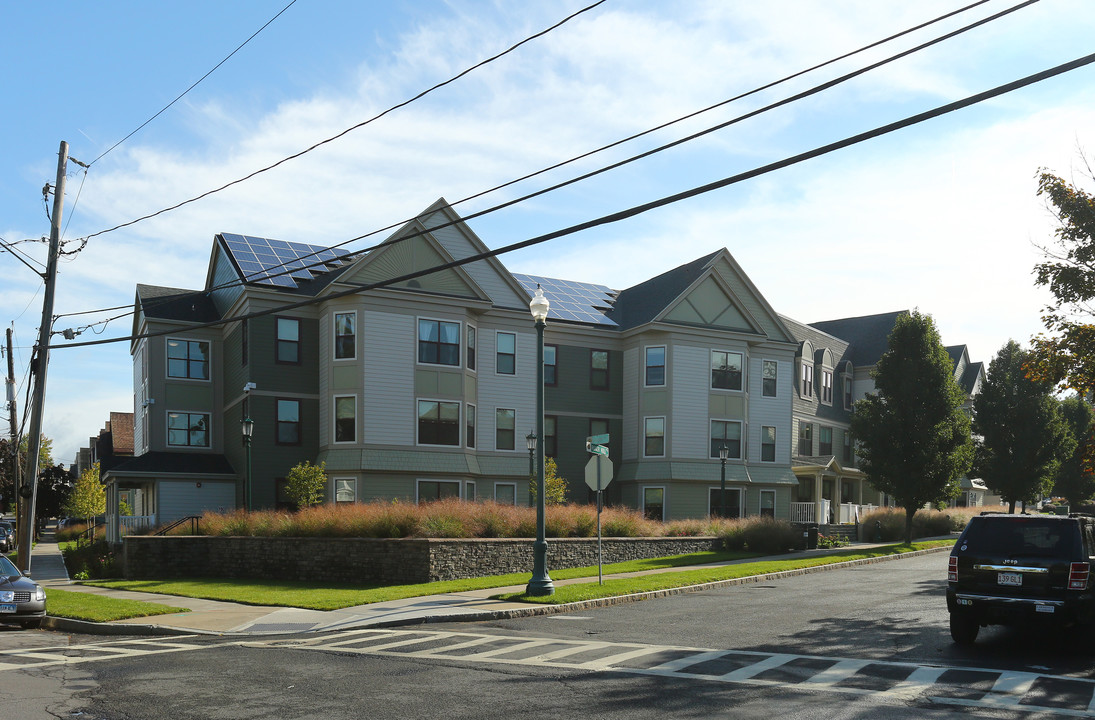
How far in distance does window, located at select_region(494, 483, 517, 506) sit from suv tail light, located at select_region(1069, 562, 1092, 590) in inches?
1009

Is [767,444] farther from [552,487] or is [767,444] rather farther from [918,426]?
[552,487]

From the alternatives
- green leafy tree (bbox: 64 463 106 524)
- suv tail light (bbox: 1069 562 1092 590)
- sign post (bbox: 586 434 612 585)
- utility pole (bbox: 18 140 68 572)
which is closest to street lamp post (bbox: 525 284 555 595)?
sign post (bbox: 586 434 612 585)

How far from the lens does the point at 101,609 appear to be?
17500mm

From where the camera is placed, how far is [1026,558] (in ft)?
41.1

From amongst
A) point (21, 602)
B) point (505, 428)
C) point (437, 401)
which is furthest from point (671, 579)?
point (505, 428)

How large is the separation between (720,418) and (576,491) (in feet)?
22.8

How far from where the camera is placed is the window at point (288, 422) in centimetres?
3356

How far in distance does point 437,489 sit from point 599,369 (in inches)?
396

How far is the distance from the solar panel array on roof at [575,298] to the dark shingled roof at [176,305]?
1326cm

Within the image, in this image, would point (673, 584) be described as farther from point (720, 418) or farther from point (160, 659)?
point (720, 418)

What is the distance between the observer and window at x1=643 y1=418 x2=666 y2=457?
38938 millimetres

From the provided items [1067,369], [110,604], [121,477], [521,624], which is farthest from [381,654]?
[121,477]

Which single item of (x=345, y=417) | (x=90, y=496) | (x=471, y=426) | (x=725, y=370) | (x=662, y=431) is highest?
(x=725, y=370)

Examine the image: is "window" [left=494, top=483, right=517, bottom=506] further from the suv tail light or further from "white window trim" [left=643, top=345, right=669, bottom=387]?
the suv tail light
